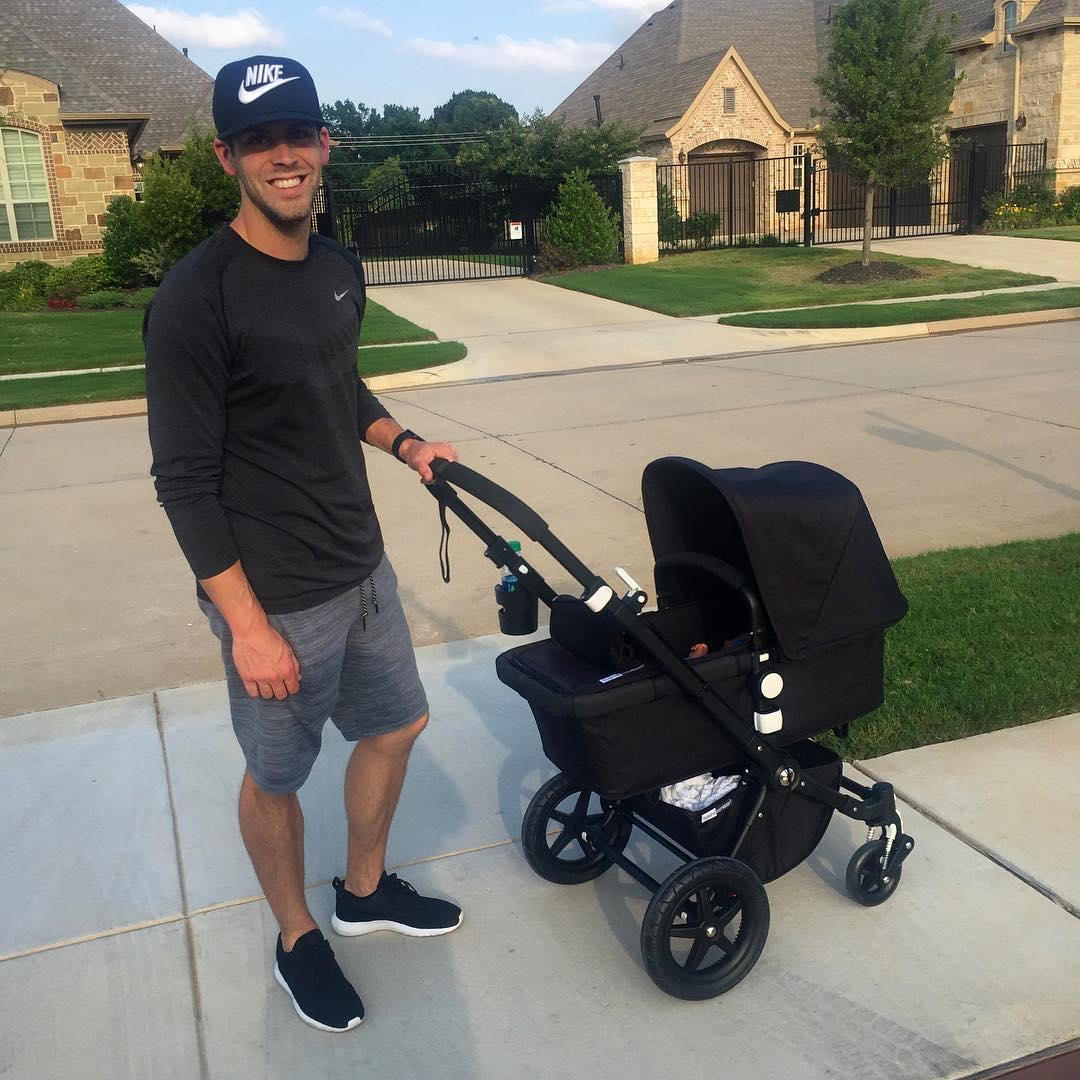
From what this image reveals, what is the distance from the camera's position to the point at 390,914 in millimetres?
3102

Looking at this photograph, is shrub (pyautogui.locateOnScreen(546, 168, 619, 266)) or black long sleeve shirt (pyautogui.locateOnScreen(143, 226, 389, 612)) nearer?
black long sleeve shirt (pyautogui.locateOnScreen(143, 226, 389, 612))

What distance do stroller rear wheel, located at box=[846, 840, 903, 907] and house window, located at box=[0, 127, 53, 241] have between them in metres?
25.3

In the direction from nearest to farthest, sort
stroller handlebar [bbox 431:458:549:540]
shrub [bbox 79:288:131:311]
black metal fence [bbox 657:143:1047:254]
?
stroller handlebar [bbox 431:458:549:540] → shrub [bbox 79:288:131:311] → black metal fence [bbox 657:143:1047:254]

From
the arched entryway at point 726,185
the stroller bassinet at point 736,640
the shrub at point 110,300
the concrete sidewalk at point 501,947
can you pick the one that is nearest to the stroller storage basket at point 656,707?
the stroller bassinet at point 736,640

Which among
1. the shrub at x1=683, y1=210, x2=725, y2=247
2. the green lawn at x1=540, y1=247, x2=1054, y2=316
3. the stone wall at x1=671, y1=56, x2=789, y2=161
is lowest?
the green lawn at x1=540, y1=247, x2=1054, y2=316

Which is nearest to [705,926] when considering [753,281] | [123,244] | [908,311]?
[908,311]

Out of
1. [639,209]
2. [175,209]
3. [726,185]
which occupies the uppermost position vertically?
[726,185]

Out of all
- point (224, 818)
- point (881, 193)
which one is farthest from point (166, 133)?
point (224, 818)

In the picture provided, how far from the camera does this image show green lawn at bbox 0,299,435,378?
1471 centimetres

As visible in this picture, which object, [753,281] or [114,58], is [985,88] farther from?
[114,58]

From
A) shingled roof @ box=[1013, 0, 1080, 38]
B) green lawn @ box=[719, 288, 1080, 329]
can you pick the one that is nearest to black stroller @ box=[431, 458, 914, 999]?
green lawn @ box=[719, 288, 1080, 329]

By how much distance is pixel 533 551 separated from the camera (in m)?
6.45

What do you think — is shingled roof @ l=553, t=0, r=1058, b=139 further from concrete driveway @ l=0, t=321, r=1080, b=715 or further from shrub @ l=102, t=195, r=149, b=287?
concrete driveway @ l=0, t=321, r=1080, b=715

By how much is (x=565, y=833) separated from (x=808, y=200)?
2524 centimetres
